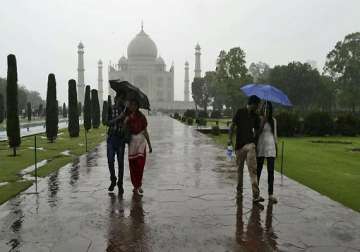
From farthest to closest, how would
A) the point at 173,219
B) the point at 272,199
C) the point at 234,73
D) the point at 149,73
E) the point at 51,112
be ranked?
1. the point at 149,73
2. the point at 234,73
3. the point at 51,112
4. the point at 272,199
5. the point at 173,219

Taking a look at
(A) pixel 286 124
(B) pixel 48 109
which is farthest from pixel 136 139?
(A) pixel 286 124

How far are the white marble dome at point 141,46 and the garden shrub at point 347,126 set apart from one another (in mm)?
70720

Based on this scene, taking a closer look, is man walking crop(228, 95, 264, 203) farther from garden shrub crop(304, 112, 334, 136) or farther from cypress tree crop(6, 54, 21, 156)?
garden shrub crop(304, 112, 334, 136)

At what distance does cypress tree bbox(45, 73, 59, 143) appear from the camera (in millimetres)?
18453

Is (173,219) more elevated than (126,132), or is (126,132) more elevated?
(126,132)

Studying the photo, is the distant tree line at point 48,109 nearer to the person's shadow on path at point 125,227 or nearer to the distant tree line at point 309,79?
the person's shadow on path at point 125,227

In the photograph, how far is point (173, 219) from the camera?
5289mm

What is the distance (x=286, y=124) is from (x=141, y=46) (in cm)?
7100

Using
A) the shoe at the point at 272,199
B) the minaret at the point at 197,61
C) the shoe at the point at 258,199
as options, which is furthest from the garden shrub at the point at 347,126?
the minaret at the point at 197,61

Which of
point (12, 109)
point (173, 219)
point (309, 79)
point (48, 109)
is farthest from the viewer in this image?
point (309, 79)

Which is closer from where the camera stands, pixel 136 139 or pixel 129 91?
pixel 136 139

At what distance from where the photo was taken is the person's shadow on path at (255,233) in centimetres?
432

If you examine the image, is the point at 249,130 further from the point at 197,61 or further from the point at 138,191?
the point at 197,61

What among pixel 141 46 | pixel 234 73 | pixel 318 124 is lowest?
pixel 318 124
